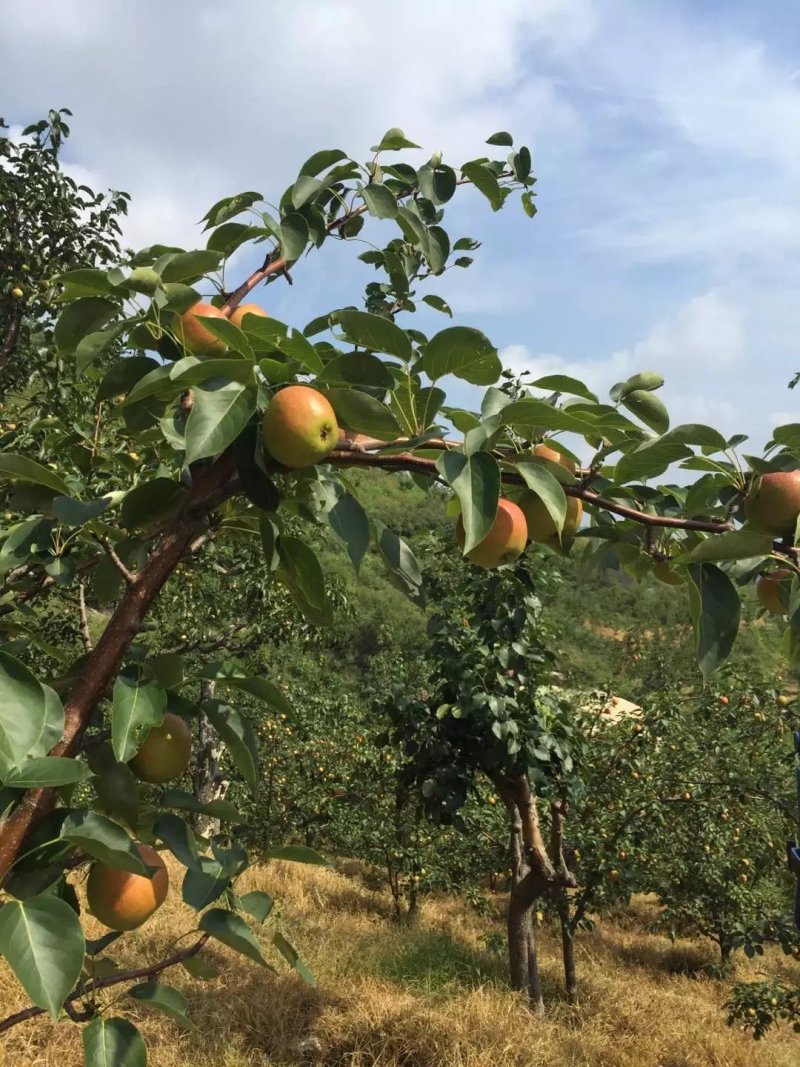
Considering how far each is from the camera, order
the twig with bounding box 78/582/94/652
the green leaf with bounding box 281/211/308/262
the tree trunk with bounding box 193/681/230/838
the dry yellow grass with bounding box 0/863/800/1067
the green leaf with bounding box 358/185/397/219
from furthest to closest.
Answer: the tree trunk with bounding box 193/681/230/838 < the dry yellow grass with bounding box 0/863/800/1067 < the twig with bounding box 78/582/94/652 < the green leaf with bounding box 358/185/397/219 < the green leaf with bounding box 281/211/308/262

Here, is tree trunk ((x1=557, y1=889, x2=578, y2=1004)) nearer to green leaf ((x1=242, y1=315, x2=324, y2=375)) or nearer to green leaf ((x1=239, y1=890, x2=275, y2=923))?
green leaf ((x1=239, y1=890, x2=275, y2=923))

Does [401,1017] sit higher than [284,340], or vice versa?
[284,340]

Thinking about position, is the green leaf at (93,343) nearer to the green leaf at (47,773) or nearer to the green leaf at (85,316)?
the green leaf at (85,316)

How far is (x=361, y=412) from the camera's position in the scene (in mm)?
709

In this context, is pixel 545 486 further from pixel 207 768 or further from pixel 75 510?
pixel 207 768

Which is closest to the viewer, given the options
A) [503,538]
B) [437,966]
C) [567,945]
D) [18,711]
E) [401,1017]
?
[18,711]

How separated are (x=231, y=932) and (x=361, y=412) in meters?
0.52

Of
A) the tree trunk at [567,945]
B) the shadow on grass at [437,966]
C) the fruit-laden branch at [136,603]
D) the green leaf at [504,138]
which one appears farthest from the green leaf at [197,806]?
the tree trunk at [567,945]

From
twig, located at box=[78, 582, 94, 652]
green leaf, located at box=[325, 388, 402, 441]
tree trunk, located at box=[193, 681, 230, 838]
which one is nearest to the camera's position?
green leaf, located at box=[325, 388, 402, 441]

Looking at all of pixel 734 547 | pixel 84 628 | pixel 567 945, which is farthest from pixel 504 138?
pixel 567 945

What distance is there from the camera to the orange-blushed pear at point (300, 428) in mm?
670

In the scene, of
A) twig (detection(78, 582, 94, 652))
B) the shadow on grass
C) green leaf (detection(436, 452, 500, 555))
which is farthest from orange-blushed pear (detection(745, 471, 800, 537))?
the shadow on grass

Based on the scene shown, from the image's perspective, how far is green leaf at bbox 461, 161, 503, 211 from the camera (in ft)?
4.04

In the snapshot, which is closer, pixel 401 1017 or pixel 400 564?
pixel 400 564
